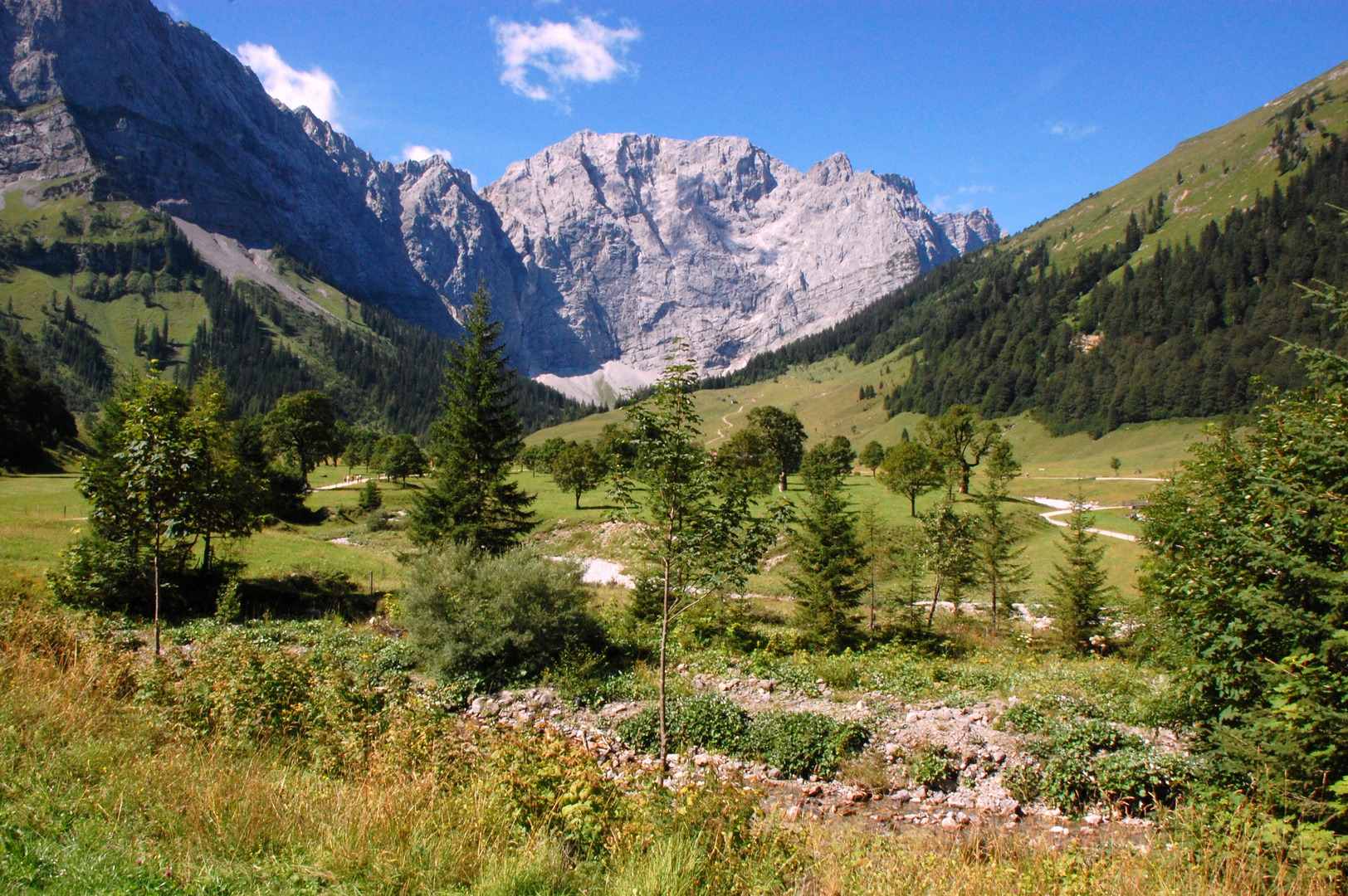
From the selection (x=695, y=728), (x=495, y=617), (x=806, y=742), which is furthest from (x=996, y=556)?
(x=495, y=617)

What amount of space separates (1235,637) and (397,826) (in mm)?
9630

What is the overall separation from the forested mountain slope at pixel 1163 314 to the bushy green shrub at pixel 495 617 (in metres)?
111

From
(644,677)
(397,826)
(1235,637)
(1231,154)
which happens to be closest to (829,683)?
(644,677)

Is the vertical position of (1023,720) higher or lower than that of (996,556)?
lower

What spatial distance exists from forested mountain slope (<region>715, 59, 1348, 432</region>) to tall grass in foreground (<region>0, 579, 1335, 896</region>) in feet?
371

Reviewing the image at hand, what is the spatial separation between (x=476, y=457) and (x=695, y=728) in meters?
17.0

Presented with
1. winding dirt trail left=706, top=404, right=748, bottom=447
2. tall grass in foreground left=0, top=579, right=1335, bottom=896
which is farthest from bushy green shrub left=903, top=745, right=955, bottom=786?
winding dirt trail left=706, top=404, right=748, bottom=447

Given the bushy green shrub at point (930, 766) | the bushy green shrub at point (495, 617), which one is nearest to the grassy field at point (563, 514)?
the bushy green shrub at point (495, 617)

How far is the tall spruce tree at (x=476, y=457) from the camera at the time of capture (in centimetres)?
2572

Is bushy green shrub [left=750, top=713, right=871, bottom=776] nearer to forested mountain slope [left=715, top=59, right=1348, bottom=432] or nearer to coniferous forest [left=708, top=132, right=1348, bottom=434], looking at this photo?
forested mountain slope [left=715, top=59, right=1348, bottom=432]

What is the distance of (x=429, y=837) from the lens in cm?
547

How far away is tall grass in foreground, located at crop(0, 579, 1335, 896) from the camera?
4.91 metres

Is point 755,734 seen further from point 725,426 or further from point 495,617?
point 725,426

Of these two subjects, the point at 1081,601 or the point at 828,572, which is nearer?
the point at 828,572
